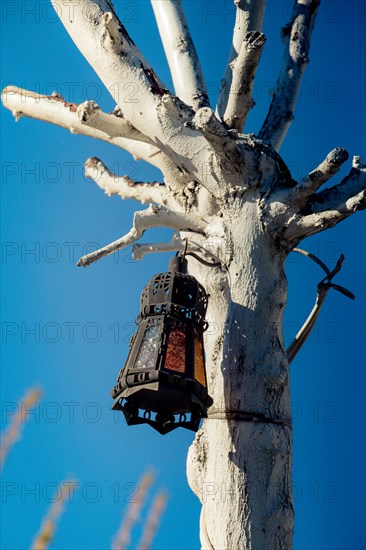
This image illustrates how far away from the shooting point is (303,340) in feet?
8.04

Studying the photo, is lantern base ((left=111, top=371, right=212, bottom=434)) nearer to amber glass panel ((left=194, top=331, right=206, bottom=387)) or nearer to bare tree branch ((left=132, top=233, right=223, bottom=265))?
amber glass panel ((left=194, top=331, right=206, bottom=387))

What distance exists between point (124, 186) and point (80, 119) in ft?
1.83

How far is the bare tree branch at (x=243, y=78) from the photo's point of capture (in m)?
2.29

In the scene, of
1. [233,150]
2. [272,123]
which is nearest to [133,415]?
[233,150]

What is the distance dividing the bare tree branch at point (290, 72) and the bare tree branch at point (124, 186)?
1.85 feet

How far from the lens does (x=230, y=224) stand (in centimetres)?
235

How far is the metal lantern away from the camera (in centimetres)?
180

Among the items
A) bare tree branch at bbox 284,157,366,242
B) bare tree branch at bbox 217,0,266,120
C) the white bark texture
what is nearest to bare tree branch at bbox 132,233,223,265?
the white bark texture

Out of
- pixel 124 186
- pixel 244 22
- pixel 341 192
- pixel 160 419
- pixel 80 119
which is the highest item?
pixel 244 22

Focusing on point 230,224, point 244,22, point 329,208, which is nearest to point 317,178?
point 329,208

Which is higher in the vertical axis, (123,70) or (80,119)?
(123,70)

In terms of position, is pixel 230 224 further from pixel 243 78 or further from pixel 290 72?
pixel 290 72

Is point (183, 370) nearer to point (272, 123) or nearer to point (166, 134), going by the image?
point (166, 134)

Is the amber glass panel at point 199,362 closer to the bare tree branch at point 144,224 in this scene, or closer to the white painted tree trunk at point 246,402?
the white painted tree trunk at point 246,402
